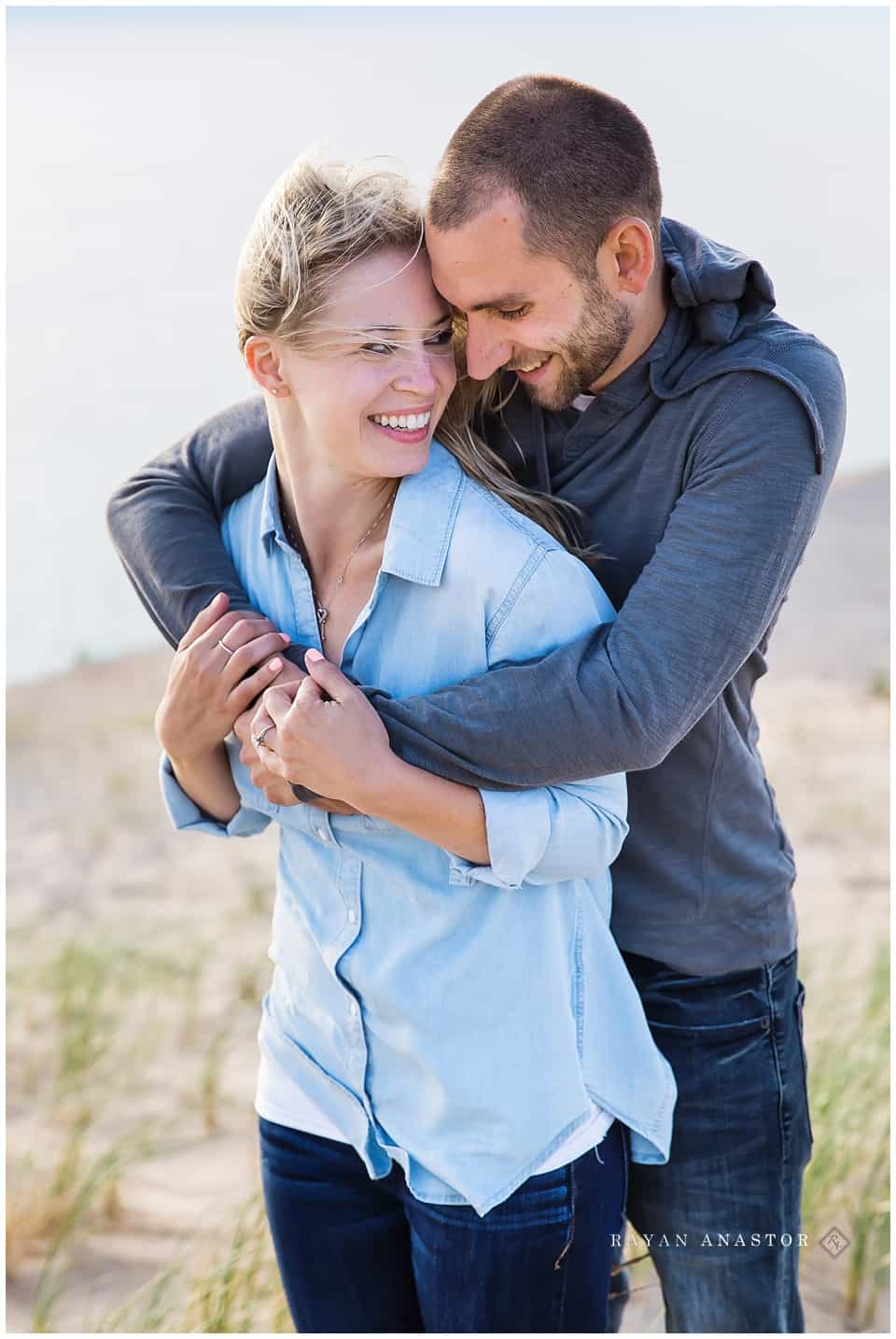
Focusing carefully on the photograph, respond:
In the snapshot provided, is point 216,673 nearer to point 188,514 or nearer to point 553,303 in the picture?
point 188,514

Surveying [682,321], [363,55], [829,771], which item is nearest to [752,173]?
[363,55]

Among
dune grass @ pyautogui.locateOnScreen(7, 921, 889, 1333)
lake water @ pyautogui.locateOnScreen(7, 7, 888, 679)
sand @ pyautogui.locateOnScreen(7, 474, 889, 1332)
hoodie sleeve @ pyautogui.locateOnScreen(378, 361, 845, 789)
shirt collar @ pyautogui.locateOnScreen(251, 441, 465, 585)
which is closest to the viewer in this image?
hoodie sleeve @ pyautogui.locateOnScreen(378, 361, 845, 789)

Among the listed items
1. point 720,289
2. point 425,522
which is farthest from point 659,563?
point 720,289

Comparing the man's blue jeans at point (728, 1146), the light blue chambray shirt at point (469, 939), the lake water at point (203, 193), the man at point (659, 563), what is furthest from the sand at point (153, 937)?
the lake water at point (203, 193)

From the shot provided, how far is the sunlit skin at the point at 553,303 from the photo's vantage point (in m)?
1.56

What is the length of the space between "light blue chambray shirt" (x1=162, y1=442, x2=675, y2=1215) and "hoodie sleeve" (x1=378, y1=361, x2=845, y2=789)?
66 mm

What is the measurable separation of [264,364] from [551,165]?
0.44 metres

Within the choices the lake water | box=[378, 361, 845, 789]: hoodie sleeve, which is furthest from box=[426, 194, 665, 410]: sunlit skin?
the lake water

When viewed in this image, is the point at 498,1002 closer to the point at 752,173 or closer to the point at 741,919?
the point at 741,919

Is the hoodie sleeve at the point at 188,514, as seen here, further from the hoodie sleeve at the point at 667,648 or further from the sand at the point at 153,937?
the sand at the point at 153,937

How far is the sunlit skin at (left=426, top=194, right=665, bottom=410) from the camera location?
1558 mm

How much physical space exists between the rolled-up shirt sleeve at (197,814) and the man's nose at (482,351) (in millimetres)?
622

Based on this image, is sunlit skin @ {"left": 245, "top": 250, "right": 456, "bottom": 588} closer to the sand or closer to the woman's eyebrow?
the woman's eyebrow

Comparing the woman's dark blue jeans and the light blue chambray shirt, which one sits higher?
the light blue chambray shirt
